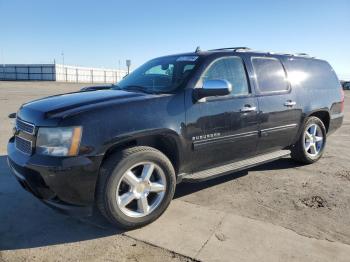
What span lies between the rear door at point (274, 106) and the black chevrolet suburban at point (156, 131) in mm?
15

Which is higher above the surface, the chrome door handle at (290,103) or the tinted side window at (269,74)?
the tinted side window at (269,74)

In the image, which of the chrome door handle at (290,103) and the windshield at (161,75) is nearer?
the windshield at (161,75)

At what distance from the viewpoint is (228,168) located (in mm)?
4559

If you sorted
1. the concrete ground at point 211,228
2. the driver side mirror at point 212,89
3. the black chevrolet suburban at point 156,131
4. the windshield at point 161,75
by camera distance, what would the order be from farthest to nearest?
the windshield at point 161,75 → the driver side mirror at point 212,89 → the black chevrolet suburban at point 156,131 → the concrete ground at point 211,228

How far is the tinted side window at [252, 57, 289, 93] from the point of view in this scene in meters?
5.04

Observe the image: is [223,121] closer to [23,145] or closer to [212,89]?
[212,89]

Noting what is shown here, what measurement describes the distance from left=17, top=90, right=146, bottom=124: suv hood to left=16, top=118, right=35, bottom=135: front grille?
5cm

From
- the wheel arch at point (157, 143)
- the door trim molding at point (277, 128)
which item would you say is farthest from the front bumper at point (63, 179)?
the door trim molding at point (277, 128)

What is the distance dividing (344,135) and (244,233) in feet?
21.4

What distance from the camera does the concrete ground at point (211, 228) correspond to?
3.21 metres

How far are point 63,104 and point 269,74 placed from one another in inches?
115

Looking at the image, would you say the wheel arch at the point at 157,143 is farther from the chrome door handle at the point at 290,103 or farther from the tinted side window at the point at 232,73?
the chrome door handle at the point at 290,103

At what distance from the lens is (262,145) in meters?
5.04

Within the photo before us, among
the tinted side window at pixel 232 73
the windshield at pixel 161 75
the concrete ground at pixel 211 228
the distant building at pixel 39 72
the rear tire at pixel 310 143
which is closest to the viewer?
the concrete ground at pixel 211 228
